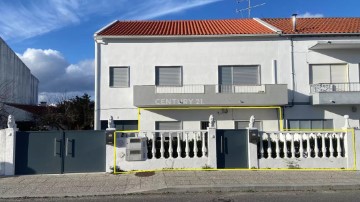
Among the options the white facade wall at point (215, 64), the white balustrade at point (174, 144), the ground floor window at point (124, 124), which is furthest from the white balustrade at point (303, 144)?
the ground floor window at point (124, 124)

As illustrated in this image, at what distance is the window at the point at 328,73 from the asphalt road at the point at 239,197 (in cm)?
1184

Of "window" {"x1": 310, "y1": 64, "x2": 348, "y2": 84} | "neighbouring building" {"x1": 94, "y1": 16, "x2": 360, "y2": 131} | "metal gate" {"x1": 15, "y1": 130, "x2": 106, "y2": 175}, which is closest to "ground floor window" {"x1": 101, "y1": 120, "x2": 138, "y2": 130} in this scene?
"neighbouring building" {"x1": 94, "y1": 16, "x2": 360, "y2": 131}

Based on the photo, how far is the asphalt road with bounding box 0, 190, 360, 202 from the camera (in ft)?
28.6

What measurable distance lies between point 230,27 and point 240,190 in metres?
14.2

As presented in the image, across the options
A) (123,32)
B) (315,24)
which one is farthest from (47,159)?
(315,24)

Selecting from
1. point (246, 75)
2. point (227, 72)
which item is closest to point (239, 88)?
point (246, 75)

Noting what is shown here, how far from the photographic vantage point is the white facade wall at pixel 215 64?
19.8 m

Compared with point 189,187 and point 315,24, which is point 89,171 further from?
point 315,24

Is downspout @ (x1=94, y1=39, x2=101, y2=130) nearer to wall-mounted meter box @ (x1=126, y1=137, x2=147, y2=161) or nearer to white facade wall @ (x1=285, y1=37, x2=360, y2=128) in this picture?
wall-mounted meter box @ (x1=126, y1=137, x2=147, y2=161)

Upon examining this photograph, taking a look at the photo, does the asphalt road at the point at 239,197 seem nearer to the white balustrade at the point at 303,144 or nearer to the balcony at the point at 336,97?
the white balustrade at the point at 303,144

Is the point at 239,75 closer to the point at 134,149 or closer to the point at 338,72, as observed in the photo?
the point at 338,72

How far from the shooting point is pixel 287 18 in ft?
79.9

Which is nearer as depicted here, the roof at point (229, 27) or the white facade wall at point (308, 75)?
the white facade wall at point (308, 75)

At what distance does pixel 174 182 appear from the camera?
10281 millimetres
